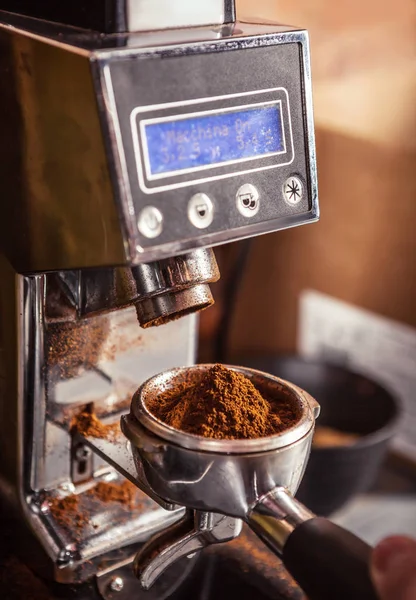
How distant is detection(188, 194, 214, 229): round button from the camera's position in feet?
1.66

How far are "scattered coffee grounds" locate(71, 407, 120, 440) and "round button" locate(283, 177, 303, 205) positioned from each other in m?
0.26

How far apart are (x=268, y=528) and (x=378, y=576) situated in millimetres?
82

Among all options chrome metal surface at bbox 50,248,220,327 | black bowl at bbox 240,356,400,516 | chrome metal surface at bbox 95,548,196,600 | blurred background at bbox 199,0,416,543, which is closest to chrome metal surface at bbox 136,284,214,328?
chrome metal surface at bbox 50,248,220,327

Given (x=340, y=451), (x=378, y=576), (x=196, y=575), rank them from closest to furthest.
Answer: (x=378, y=576) < (x=196, y=575) < (x=340, y=451)

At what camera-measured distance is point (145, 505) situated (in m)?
0.71

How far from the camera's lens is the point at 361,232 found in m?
1.50

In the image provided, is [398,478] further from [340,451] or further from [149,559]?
[149,559]

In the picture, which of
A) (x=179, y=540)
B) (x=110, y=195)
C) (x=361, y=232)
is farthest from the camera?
(x=361, y=232)

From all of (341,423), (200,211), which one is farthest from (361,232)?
(200,211)

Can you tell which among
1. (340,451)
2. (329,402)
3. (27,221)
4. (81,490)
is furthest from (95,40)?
(329,402)

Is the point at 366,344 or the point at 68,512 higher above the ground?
the point at 68,512

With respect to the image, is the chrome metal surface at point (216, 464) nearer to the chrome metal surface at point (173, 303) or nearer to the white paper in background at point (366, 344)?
the chrome metal surface at point (173, 303)

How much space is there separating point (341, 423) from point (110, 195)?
40.2 inches

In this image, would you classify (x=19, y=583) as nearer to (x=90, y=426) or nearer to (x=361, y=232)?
(x=90, y=426)
